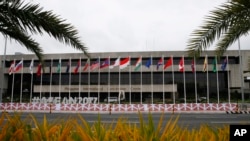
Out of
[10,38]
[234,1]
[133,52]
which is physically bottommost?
[10,38]

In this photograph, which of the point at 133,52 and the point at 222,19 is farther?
the point at 133,52

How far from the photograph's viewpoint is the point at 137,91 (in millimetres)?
48438

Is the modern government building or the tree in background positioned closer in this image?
the tree in background

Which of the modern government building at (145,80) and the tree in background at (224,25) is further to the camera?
the modern government building at (145,80)

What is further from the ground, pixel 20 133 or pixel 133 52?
pixel 133 52

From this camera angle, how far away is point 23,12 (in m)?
6.25

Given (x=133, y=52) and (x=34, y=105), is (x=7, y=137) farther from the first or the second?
(x=133, y=52)

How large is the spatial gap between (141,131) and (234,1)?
3874 millimetres

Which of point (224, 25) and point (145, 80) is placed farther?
point (145, 80)

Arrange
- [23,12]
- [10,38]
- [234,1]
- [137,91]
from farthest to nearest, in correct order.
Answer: [137,91]
[10,38]
[23,12]
[234,1]

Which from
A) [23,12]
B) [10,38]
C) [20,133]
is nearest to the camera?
[20,133]

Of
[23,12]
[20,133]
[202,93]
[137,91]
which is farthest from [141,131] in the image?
[202,93]

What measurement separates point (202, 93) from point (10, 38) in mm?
45630

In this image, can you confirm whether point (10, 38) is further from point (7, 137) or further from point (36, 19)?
point (7, 137)
